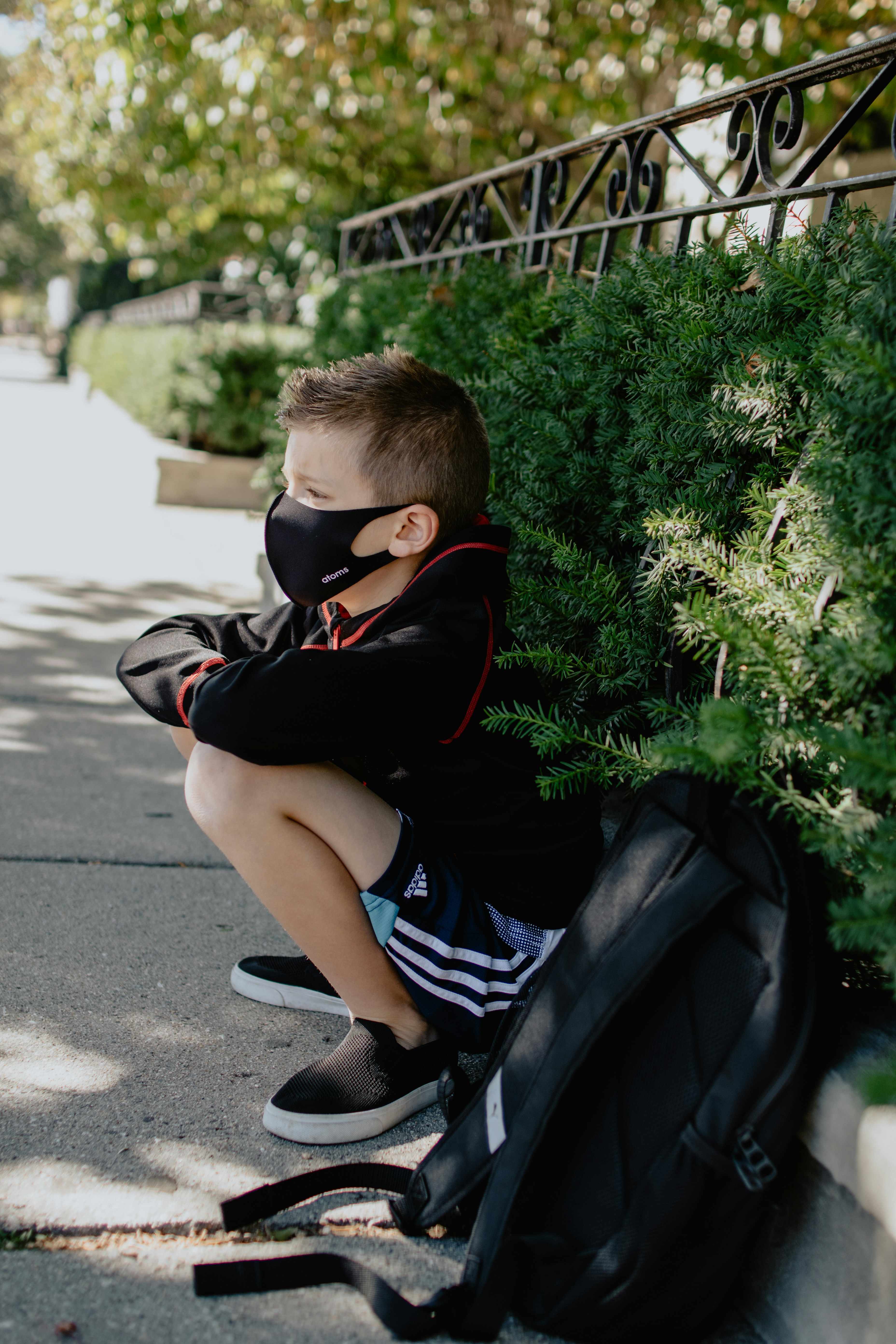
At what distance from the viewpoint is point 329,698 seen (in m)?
1.84

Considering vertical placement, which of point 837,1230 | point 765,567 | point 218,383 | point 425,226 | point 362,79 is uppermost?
point 362,79

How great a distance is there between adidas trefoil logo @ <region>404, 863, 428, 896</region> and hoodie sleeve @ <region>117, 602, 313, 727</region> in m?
0.50

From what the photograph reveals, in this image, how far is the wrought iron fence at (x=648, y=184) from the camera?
7.42 ft

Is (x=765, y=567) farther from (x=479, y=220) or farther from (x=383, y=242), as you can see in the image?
(x=383, y=242)

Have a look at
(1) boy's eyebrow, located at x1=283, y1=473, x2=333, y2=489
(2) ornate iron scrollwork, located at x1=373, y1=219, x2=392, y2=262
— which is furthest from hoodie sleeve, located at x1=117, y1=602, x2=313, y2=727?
(2) ornate iron scrollwork, located at x1=373, y1=219, x2=392, y2=262

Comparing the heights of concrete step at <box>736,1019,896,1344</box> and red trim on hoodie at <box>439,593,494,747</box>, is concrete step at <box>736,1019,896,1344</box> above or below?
below

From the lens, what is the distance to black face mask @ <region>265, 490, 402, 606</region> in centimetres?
210

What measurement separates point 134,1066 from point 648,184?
269cm

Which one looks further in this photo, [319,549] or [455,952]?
[319,549]

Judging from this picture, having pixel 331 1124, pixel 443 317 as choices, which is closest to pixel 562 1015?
pixel 331 1124

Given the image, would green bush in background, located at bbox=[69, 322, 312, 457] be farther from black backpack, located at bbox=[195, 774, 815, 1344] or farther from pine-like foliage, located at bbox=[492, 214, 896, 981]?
black backpack, located at bbox=[195, 774, 815, 1344]

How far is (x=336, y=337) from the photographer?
5.72 meters

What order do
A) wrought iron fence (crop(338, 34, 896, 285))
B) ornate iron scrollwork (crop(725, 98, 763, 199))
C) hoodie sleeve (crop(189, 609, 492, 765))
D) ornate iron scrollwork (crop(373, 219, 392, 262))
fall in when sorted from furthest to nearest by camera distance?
ornate iron scrollwork (crop(373, 219, 392, 262)), ornate iron scrollwork (crop(725, 98, 763, 199)), wrought iron fence (crop(338, 34, 896, 285)), hoodie sleeve (crop(189, 609, 492, 765))

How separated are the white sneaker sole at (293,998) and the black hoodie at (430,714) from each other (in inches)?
19.3
